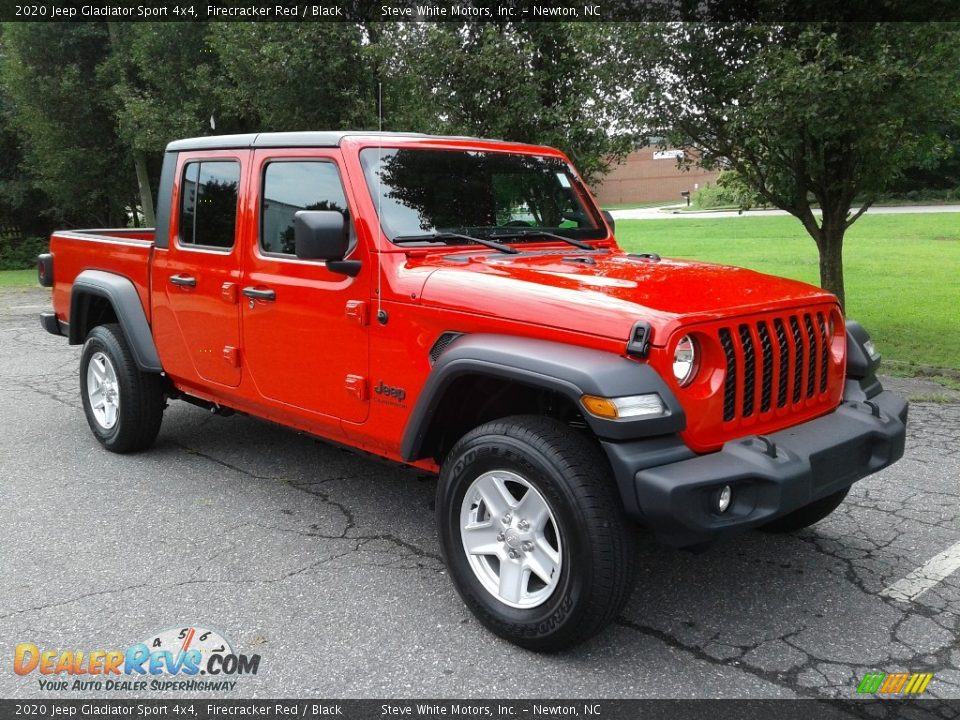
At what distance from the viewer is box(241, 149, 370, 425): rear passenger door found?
151 inches

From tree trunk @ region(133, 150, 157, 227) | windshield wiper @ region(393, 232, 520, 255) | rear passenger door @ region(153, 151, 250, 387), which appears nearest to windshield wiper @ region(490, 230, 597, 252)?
windshield wiper @ region(393, 232, 520, 255)

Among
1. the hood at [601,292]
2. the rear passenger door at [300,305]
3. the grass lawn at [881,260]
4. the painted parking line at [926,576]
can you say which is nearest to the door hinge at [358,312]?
the rear passenger door at [300,305]

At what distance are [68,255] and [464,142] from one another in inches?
128

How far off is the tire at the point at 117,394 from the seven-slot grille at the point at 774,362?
3.74 m

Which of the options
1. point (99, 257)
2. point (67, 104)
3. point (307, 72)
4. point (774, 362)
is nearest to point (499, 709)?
point (774, 362)

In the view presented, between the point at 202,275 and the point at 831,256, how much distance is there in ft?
22.2

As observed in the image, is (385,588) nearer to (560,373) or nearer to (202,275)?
(560,373)

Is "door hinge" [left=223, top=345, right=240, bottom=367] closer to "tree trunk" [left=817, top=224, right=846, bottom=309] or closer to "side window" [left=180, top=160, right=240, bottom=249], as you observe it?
"side window" [left=180, top=160, right=240, bottom=249]

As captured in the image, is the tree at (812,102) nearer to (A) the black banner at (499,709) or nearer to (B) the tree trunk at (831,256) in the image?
(B) the tree trunk at (831,256)

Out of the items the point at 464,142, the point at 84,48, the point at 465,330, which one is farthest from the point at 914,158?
the point at 84,48

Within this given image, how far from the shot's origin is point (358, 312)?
3770 millimetres

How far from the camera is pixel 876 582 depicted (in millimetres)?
3727

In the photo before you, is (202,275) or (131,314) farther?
(131,314)

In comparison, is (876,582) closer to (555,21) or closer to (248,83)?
(555,21)
